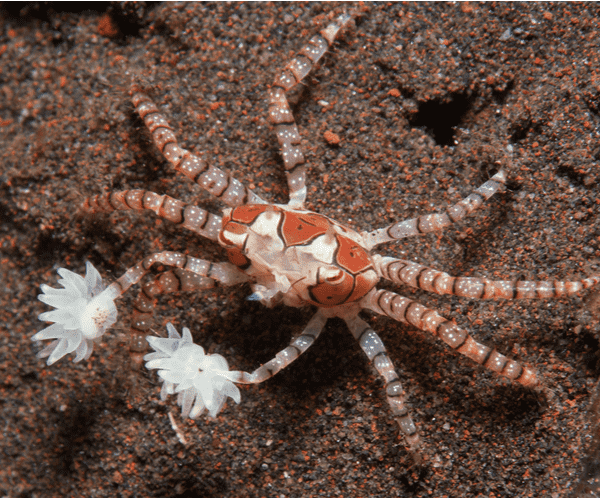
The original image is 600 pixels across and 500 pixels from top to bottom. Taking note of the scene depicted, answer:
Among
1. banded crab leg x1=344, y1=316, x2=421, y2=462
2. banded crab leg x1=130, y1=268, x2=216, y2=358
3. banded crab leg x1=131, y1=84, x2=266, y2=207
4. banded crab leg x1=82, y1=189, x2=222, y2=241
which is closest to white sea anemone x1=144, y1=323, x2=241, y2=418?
banded crab leg x1=130, y1=268, x2=216, y2=358

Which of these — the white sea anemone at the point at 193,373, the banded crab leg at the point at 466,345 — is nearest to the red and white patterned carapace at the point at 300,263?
the banded crab leg at the point at 466,345

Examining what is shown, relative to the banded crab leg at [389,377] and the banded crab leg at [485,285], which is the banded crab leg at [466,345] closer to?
→ the banded crab leg at [485,285]

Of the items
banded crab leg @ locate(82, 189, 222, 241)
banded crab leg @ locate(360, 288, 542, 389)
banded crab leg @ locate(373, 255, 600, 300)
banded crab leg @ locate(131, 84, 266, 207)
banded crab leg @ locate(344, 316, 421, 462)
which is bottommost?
banded crab leg @ locate(344, 316, 421, 462)

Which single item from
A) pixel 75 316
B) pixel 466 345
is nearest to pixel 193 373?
pixel 75 316

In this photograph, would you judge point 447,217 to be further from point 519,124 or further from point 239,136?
point 239,136

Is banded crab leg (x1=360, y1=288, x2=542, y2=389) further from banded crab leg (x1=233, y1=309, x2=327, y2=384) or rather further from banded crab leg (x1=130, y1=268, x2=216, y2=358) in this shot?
banded crab leg (x1=130, y1=268, x2=216, y2=358)

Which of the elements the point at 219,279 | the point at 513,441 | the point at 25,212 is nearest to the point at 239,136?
the point at 219,279

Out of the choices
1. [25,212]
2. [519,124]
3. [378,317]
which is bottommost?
[378,317]
